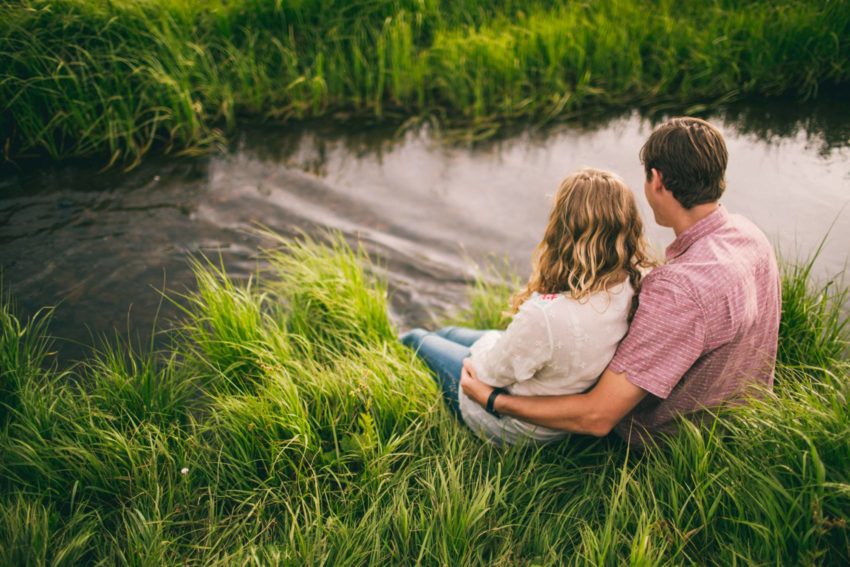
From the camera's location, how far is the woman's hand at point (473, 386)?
2434 millimetres

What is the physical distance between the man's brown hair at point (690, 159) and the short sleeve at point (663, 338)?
34 centimetres

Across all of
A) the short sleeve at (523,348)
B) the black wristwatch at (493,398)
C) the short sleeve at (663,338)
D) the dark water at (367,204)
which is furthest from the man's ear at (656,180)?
the dark water at (367,204)

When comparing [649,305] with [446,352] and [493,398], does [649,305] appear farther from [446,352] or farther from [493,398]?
[446,352]

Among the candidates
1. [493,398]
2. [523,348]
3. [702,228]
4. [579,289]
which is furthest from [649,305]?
[493,398]

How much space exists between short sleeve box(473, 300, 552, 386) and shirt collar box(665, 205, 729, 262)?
1.88 feet

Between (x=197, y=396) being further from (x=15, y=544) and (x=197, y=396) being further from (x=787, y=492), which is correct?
(x=787, y=492)

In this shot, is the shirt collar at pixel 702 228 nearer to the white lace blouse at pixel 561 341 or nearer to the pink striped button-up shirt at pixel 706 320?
the pink striped button-up shirt at pixel 706 320

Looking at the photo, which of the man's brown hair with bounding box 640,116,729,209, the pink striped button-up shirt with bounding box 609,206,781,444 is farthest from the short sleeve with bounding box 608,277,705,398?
the man's brown hair with bounding box 640,116,729,209

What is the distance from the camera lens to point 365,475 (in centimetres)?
234

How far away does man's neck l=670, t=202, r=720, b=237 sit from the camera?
2.08 meters

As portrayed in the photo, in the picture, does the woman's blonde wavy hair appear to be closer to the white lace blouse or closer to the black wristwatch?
the white lace blouse

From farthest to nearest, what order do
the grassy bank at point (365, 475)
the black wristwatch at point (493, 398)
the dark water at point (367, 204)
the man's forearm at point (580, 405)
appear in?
1. the dark water at point (367, 204)
2. the black wristwatch at point (493, 398)
3. the man's forearm at point (580, 405)
4. the grassy bank at point (365, 475)

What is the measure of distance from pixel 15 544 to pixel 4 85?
13.6 feet

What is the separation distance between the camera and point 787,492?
1.83 m
